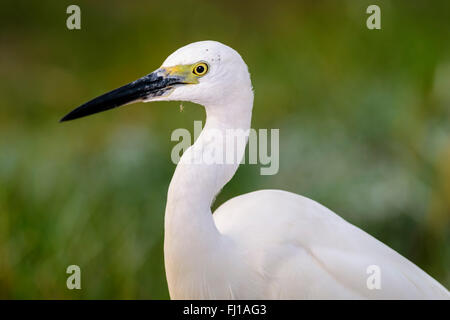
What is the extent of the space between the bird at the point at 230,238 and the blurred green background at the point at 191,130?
84 cm

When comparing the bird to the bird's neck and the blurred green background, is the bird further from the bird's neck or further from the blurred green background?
the blurred green background

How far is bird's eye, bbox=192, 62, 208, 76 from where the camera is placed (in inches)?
55.5

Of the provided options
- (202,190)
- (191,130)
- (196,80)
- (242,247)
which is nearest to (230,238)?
(242,247)

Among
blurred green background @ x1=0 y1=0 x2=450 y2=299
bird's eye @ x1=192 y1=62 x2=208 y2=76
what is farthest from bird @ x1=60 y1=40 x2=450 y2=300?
blurred green background @ x1=0 y1=0 x2=450 y2=299

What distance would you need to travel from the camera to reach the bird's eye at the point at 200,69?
4.62 feet

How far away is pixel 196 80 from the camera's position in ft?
4.66

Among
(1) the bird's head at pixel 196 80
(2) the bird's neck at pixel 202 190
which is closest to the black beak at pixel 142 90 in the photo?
(1) the bird's head at pixel 196 80

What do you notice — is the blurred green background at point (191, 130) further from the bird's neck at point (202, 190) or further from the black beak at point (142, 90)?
the black beak at point (142, 90)

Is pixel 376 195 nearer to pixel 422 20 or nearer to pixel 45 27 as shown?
pixel 422 20

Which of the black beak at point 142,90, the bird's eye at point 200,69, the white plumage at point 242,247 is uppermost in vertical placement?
the bird's eye at point 200,69

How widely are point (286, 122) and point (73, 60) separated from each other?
1.75 m

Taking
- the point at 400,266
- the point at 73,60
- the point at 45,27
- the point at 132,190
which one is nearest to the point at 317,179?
the point at 132,190

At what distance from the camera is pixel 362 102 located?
281cm

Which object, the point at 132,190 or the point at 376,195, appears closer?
the point at 376,195
